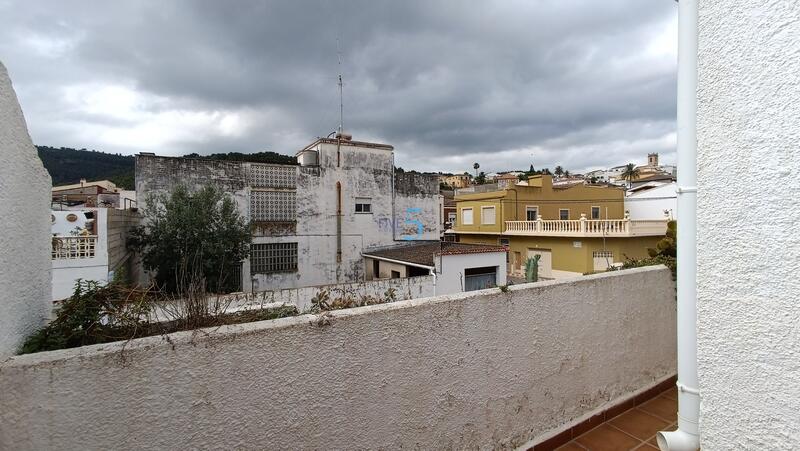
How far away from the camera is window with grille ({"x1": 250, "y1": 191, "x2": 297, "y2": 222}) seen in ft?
49.6

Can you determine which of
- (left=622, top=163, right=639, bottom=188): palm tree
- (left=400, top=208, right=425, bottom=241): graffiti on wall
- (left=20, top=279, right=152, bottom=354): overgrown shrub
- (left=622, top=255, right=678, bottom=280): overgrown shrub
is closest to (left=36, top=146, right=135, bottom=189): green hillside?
(left=400, top=208, right=425, bottom=241): graffiti on wall

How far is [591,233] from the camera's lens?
→ 56.7 ft

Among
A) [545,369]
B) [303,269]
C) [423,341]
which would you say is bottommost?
[303,269]

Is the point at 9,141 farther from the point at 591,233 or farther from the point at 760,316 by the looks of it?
the point at 591,233

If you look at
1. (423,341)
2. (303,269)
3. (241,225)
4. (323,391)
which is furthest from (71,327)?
(303,269)

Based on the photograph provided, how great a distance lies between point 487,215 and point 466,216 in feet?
8.13

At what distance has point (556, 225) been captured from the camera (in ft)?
63.2

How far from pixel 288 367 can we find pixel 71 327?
103 centimetres

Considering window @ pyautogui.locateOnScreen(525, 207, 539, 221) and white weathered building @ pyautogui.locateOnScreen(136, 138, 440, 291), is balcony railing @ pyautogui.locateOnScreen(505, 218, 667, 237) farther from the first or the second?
white weathered building @ pyautogui.locateOnScreen(136, 138, 440, 291)

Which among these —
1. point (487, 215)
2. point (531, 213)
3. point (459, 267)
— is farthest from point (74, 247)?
point (531, 213)

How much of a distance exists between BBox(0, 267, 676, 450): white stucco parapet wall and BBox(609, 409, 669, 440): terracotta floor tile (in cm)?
18

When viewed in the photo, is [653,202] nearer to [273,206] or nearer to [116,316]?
[273,206]

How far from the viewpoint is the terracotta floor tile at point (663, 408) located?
2.90 metres

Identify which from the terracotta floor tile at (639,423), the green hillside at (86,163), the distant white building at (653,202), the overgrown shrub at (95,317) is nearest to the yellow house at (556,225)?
the distant white building at (653,202)
